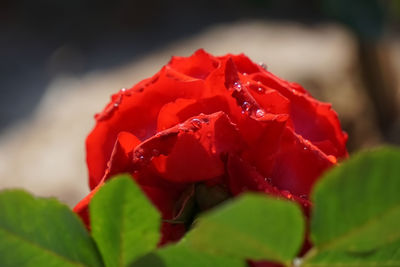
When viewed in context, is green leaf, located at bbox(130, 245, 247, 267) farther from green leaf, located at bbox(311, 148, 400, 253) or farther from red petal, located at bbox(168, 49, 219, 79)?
red petal, located at bbox(168, 49, 219, 79)

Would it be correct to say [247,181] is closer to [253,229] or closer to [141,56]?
[253,229]

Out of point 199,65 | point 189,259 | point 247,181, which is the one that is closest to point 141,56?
point 199,65

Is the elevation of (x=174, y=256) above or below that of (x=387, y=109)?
above

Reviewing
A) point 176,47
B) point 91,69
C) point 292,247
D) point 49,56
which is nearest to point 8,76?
point 49,56

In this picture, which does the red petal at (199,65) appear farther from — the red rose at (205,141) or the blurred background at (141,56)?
the blurred background at (141,56)

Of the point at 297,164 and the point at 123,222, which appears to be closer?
the point at 123,222

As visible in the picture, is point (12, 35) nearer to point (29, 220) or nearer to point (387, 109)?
point (387, 109)
